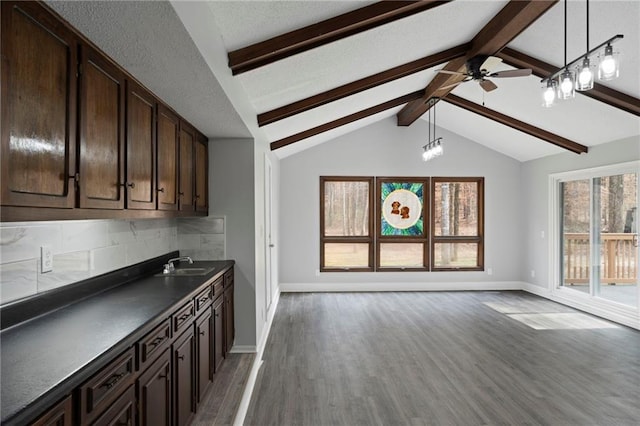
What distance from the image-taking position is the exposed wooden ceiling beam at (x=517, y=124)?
5578 millimetres

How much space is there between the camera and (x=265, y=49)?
241 cm

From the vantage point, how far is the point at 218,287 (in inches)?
127

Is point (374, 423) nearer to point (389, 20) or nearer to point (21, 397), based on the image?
point (21, 397)

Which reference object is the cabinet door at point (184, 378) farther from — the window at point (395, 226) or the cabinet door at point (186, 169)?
the window at point (395, 226)

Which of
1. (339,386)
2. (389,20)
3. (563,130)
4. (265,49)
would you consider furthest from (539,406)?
(563,130)

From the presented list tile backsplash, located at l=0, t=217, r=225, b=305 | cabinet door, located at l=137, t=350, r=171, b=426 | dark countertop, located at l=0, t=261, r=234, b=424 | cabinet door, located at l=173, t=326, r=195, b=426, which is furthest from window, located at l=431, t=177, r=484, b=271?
cabinet door, located at l=137, t=350, r=171, b=426

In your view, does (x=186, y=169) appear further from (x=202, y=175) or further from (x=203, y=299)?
(x=203, y=299)

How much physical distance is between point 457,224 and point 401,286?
62.1 inches

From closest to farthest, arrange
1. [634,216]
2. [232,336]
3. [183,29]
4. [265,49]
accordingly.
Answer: [183,29] → [265,49] → [232,336] → [634,216]

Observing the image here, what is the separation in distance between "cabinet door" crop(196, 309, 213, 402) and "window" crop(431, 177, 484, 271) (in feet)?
16.7

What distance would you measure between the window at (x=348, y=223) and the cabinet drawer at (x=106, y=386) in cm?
546

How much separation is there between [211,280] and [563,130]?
516 cm

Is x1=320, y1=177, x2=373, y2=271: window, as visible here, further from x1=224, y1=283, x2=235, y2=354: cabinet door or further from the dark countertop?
the dark countertop

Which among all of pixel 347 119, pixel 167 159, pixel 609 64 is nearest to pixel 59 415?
pixel 167 159
